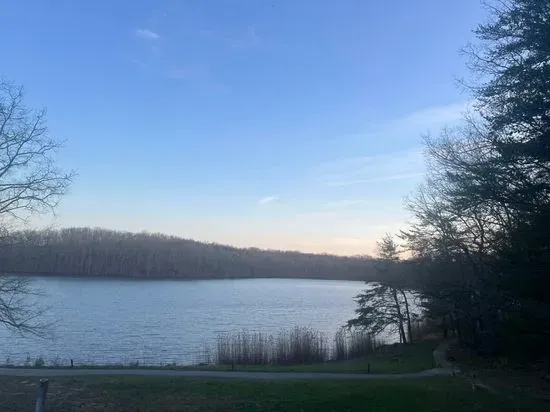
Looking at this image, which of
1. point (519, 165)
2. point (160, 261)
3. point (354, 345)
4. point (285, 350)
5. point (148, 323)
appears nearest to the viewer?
point (519, 165)

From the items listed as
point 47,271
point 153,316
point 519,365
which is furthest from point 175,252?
point 519,365

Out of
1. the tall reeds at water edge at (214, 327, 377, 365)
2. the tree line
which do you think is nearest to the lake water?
the tall reeds at water edge at (214, 327, 377, 365)

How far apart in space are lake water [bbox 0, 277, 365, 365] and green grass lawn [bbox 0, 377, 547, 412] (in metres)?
12.2

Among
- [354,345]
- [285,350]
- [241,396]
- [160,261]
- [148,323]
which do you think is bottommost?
[354,345]

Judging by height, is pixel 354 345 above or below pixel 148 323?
below

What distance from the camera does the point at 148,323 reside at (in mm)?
51938

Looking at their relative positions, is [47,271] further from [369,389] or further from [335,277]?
[369,389]

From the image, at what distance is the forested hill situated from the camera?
5290 inches

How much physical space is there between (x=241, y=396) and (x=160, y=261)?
138665mm

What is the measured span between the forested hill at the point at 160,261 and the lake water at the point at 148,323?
3516cm

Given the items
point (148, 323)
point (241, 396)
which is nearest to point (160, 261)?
point (148, 323)

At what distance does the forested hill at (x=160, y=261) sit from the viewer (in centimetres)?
13438

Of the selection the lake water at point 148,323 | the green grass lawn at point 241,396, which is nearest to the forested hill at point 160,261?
the lake water at point 148,323

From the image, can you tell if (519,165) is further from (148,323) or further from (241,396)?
(148,323)
